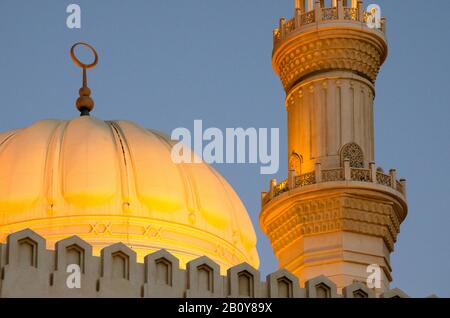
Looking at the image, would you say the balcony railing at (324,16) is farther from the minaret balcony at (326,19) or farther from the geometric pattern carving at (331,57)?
the geometric pattern carving at (331,57)

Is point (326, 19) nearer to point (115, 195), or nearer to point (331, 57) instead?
point (331, 57)

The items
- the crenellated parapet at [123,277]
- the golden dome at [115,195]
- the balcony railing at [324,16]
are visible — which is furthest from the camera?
the balcony railing at [324,16]

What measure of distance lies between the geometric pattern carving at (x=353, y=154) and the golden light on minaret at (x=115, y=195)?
2.21m

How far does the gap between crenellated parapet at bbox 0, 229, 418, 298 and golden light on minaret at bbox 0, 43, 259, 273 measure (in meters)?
6.21

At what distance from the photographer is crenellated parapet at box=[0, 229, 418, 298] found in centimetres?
1806

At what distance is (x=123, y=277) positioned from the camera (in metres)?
18.8

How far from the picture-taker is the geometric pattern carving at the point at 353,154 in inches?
1101

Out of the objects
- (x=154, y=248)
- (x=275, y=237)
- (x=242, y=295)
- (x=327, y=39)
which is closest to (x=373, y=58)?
(x=327, y=39)

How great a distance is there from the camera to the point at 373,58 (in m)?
29.1

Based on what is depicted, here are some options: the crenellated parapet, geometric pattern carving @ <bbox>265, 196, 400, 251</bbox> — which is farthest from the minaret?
the crenellated parapet

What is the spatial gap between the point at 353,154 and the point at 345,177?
2.50 feet

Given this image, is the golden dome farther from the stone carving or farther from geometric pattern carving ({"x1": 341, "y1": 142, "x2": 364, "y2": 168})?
geometric pattern carving ({"x1": 341, "y1": 142, "x2": 364, "y2": 168})

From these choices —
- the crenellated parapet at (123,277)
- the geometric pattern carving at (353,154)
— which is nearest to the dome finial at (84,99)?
the geometric pattern carving at (353,154)
